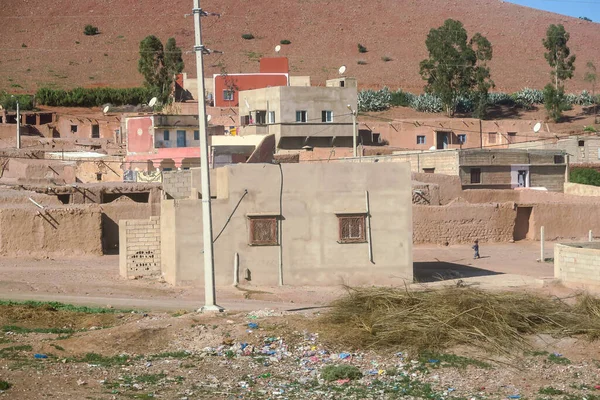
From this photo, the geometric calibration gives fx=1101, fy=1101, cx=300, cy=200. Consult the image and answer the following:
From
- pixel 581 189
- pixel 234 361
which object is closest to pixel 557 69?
pixel 581 189

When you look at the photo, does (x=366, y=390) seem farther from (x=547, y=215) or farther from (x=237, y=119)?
(x=237, y=119)

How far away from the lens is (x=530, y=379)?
14.6 meters

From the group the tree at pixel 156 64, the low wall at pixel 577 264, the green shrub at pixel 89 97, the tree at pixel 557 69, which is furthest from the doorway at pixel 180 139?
the tree at pixel 557 69

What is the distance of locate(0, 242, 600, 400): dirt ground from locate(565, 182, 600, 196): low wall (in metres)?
22.6

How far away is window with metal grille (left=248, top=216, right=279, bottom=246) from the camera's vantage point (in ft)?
76.9

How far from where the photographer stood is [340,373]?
47.4 ft

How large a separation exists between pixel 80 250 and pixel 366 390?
15.8m

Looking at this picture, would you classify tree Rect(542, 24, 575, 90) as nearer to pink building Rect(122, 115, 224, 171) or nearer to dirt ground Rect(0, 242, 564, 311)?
pink building Rect(122, 115, 224, 171)

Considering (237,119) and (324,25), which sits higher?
(324,25)

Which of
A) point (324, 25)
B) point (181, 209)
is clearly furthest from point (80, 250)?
point (324, 25)

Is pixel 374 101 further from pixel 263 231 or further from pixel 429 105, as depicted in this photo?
pixel 263 231

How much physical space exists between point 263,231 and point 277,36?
90.2 metres

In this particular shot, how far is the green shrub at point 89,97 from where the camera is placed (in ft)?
242

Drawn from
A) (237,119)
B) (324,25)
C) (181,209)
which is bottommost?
(181,209)
